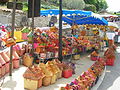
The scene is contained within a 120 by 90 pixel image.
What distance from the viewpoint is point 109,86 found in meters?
7.26

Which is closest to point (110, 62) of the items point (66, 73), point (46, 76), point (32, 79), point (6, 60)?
point (66, 73)

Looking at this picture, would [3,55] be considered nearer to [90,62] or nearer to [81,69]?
[81,69]

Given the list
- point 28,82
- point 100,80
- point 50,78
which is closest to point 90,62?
point 100,80

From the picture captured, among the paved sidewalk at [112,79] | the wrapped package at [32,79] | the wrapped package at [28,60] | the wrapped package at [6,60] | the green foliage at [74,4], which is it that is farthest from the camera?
the green foliage at [74,4]

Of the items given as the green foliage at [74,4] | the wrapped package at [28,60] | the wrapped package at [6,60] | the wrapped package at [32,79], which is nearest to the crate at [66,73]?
the wrapped package at [32,79]

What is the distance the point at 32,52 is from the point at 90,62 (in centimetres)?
277

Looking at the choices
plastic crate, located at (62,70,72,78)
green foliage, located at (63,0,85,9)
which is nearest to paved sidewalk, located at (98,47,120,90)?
plastic crate, located at (62,70,72,78)

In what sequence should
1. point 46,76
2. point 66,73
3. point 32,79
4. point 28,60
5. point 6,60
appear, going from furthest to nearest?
point 28,60 → point 66,73 → point 6,60 → point 46,76 → point 32,79

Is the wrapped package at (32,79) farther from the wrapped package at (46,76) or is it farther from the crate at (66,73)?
the crate at (66,73)

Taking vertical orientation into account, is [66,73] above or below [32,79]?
below

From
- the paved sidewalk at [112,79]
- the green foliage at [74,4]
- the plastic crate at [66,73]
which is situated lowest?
the paved sidewalk at [112,79]

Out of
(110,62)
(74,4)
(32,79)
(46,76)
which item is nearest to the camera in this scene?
(32,79)

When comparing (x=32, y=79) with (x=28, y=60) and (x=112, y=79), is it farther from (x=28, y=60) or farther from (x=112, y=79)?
(x=112, y=79)

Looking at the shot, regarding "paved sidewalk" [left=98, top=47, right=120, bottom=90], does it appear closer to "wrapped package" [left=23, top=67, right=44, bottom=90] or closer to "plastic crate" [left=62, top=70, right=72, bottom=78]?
"plastic crate" [left=62, top=70, right=72, bottom=78]
